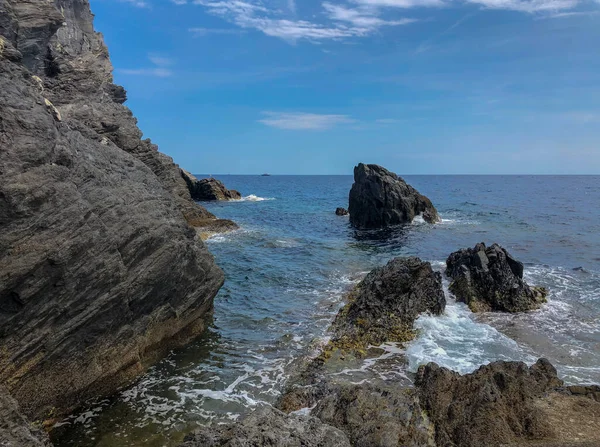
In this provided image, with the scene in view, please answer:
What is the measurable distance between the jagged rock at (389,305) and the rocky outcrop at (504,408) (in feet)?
15.8

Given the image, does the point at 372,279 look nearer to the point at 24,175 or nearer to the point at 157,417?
the point at 157,417

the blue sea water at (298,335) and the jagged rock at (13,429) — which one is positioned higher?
the jagged rock at (13,429)

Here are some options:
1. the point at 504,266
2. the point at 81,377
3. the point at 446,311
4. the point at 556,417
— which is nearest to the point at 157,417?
the point at 81,377

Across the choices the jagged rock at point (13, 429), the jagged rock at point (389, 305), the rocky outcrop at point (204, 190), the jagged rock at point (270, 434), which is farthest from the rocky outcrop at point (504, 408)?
the rocky outcrop at point (204, 190)

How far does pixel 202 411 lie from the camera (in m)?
12.4

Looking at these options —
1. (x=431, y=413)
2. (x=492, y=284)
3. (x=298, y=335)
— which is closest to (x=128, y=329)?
(x=298, y=335)

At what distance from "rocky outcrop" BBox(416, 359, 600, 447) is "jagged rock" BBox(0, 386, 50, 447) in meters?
8.45

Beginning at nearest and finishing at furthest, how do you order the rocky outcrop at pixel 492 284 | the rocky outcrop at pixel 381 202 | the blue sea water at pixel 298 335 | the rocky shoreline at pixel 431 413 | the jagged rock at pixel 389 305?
1. the rocky shoreline at pixel 431 413
2. the blue sea water at pixel 298 335
3. the jagged rock at pixel 389 305
4. the rocky outcrop at pixel 492 284
5. the rocky outcrop at pixel 381 202

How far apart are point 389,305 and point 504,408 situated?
30.8ft

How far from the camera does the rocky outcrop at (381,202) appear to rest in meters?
53.0

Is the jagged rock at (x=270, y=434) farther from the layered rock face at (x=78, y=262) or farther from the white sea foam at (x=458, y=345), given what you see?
the white sea foam at (x=458, y=345)

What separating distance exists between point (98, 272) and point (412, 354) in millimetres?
11435

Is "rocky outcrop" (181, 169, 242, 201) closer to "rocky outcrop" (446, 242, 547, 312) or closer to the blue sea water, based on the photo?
the blue sea water

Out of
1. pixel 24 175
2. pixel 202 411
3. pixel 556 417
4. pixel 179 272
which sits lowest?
pixel 202 411
